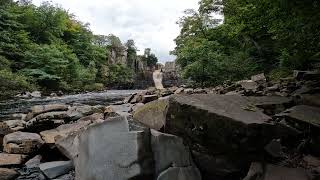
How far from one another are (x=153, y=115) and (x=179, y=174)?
149 centimetres

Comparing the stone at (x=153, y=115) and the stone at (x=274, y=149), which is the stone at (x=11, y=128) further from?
the stone at (x=274, y=149)

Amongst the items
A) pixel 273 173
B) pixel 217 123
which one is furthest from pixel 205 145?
pixel 273 173

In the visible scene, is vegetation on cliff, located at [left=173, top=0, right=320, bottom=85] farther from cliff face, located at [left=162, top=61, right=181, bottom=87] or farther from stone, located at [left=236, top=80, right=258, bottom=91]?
cliff face, located at [left=162, top=61, right=181, bottom=87]

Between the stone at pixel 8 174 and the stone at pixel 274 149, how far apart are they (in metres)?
4.21

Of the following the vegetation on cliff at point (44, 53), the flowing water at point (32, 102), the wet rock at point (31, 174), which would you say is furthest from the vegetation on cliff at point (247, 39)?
the vegetation on cliff at point (44, 53)

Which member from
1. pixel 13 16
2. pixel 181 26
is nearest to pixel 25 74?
pixel 13 16

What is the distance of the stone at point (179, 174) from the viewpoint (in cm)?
460

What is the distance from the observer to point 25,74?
98.5 ft

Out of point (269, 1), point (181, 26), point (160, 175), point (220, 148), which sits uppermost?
point (181, 26)

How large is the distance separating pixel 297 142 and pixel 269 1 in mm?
3335

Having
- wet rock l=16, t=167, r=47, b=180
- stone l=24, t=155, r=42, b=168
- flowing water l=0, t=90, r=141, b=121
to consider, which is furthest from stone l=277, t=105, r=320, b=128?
flowing water l=0, t=90, r=141, b=121

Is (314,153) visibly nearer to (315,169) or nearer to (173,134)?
(315,169)

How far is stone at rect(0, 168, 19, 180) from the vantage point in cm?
555

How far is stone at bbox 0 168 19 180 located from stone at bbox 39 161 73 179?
45 cm
